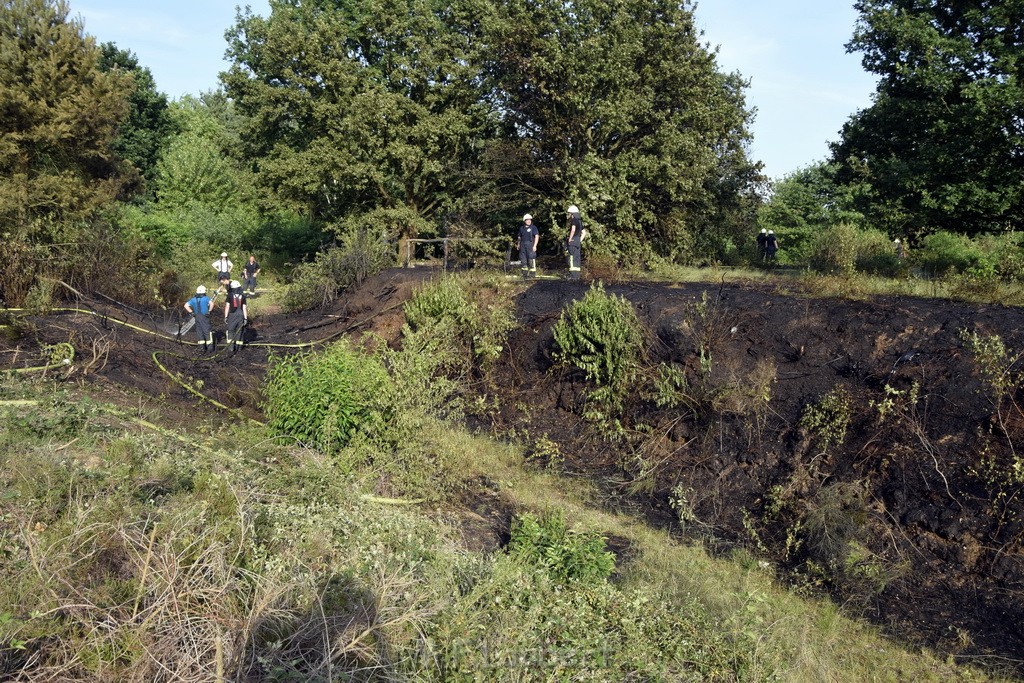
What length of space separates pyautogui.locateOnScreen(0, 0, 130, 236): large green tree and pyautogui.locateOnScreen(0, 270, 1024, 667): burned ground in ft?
29.2

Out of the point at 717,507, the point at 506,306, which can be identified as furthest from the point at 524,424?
the point at 717,507

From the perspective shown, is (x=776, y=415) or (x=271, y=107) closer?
(x=776, y=415)

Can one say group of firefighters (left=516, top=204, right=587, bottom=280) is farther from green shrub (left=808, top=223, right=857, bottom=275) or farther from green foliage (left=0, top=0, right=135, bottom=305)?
green foliage (left=0, top=0, right=135, bottom=305)

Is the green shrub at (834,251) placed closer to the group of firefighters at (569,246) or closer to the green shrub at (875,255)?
the green shrub at (875,255)

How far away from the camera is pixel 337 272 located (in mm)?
22016

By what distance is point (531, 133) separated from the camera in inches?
925

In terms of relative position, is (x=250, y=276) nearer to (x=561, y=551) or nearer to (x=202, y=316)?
(x=202, y=316)

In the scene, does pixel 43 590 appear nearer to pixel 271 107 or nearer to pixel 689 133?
pixel 689 133

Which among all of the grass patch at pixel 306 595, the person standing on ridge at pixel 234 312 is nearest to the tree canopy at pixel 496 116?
the person standing on ridge at pixel 234 312

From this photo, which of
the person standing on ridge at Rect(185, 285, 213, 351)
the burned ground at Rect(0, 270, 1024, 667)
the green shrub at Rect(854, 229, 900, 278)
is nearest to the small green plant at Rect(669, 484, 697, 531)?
the burned ground at Rect(0, 270, 1024, 667)

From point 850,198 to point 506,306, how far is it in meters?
9.97

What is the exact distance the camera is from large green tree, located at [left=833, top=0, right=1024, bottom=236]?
16.4 metres

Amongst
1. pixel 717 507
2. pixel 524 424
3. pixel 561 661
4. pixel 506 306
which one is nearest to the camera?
pixel 561 661

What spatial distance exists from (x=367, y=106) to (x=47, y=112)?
27.7ft
